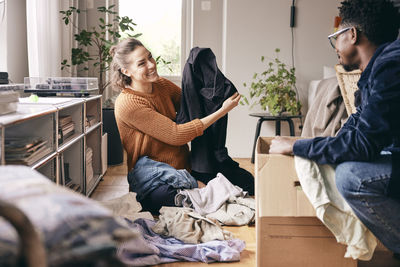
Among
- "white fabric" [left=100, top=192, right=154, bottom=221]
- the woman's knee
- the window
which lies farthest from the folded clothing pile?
the window

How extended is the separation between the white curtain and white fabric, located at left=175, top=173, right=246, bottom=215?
1.45 metres

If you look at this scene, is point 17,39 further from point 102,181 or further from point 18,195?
point 18,195

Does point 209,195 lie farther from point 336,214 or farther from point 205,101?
point 336,214

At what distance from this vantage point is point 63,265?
0.63 m

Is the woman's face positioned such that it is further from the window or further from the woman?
the window

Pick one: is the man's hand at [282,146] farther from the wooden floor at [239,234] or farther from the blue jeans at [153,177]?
the blue jeans at [153,177]

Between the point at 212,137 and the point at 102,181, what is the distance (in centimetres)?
100

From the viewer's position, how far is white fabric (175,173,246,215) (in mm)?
2400

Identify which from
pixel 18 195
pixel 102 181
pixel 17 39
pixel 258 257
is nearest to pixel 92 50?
pixel 17 39

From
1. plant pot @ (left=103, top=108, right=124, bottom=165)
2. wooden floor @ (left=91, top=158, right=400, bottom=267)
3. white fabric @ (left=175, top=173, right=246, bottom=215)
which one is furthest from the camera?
plant pot @ (left=103, top=108, right=124, bottom=165)

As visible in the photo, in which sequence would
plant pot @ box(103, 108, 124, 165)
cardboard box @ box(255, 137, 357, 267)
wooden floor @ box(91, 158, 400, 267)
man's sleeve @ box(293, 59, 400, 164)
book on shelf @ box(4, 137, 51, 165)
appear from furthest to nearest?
1. plant pot @ box(103, 108, 124, 165)
2. wooden floor @ box(91, 158, 400, 267)
3. book on shelf @ box(4, 137, 51, 165)
4. cardboard box @ box(255, 137, 357, 267)
5. man's sleeve @ box(293, 59, 400, 164)

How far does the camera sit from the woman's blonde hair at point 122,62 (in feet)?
8.77

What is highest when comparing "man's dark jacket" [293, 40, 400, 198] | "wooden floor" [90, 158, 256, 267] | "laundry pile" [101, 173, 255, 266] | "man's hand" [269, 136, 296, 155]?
"man's dark jacket" [293, 40, 400, 198]

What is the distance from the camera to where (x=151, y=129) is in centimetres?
256
